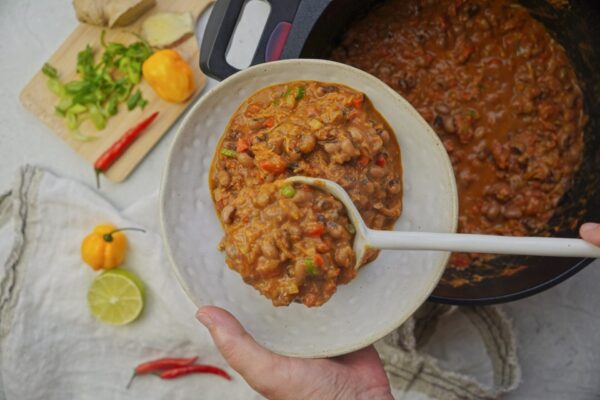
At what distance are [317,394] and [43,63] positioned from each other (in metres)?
2.38

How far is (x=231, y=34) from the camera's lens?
2.34 meters

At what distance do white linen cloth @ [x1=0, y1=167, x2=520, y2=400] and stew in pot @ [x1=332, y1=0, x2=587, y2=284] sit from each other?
76 centimetres

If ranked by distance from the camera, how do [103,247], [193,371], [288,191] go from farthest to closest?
[193,371]
[103,247]
[288,191]

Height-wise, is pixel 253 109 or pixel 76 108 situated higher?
pixel 253 109

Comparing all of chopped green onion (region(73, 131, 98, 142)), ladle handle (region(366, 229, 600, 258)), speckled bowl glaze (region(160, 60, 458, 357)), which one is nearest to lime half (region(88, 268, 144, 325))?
chopped green onion (region(73, 131, 98, 142))

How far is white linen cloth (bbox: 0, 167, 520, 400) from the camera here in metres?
3.31

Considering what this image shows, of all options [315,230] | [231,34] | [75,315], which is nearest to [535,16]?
[231,34]

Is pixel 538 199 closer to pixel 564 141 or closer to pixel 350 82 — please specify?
pixel 564 141

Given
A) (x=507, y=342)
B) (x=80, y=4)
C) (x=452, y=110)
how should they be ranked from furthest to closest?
1. (x=80, y=4)
2. (x=507, y=342)
3. (x=452, y=110)

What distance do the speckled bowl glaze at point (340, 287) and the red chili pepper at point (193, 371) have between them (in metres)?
1.14

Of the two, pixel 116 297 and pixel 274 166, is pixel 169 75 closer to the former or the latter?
pixel 116 297

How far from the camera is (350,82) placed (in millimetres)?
2186

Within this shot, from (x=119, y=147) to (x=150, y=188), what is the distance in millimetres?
267

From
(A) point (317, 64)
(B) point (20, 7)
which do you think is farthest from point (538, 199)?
(B) point (20, 7)
